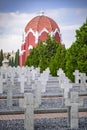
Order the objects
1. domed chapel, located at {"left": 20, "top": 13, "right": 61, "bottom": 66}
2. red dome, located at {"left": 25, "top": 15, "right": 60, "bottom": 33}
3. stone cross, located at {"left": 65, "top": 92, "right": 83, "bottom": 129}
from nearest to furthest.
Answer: stone cross, located at {"left": 65, "top": 92, "right": 83, "bottom": 129}
domed chapel, located at {"left": 20, "top": 13, "right": 61, "bottom": 66}
red dome, located at {"left": 25, "top": 15, "right": 60, "bottom": 33}

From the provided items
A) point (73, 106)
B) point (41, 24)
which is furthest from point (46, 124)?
point (41, 24)

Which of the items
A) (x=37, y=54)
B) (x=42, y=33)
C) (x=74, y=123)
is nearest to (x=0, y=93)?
(x=74, y=123)

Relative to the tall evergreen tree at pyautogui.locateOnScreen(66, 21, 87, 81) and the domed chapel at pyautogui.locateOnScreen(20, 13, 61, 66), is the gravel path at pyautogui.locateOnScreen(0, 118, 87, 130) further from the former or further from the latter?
the domed chapel at pyautogui.locateOnScreen(20, 13, 61, 66)

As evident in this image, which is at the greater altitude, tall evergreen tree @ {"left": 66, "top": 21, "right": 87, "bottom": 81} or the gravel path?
tall evergreen tree @ {"left": 66, "top": 21, "right": 87, "bottom": 81}

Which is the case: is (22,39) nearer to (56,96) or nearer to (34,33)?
(34,33)

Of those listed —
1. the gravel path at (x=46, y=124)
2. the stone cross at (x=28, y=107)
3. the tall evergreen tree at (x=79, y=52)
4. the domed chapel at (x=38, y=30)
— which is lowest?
the gravel path at (x=46, y=124)

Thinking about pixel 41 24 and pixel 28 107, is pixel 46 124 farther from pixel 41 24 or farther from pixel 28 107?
pixel 41 24

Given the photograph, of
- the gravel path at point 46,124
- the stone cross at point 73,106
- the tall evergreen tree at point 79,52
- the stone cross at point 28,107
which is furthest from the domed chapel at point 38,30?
the stone cross at point 28,107

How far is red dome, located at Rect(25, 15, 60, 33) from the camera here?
57.1m

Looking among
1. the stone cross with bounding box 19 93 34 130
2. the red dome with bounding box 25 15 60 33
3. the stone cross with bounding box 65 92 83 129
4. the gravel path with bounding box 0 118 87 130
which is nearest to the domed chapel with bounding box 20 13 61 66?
the red dome with bounding box 25 15 60 33

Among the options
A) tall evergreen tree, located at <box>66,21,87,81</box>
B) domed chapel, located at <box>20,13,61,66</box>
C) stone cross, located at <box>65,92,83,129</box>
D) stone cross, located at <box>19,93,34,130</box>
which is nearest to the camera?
stone cross, located at <box>19,93,34,130</box>

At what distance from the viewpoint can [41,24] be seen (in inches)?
2264

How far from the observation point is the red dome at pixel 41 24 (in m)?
57.1

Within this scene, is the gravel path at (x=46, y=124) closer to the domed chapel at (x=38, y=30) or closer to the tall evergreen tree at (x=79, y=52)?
the tall evergreen tree at (x=79, y=52)
